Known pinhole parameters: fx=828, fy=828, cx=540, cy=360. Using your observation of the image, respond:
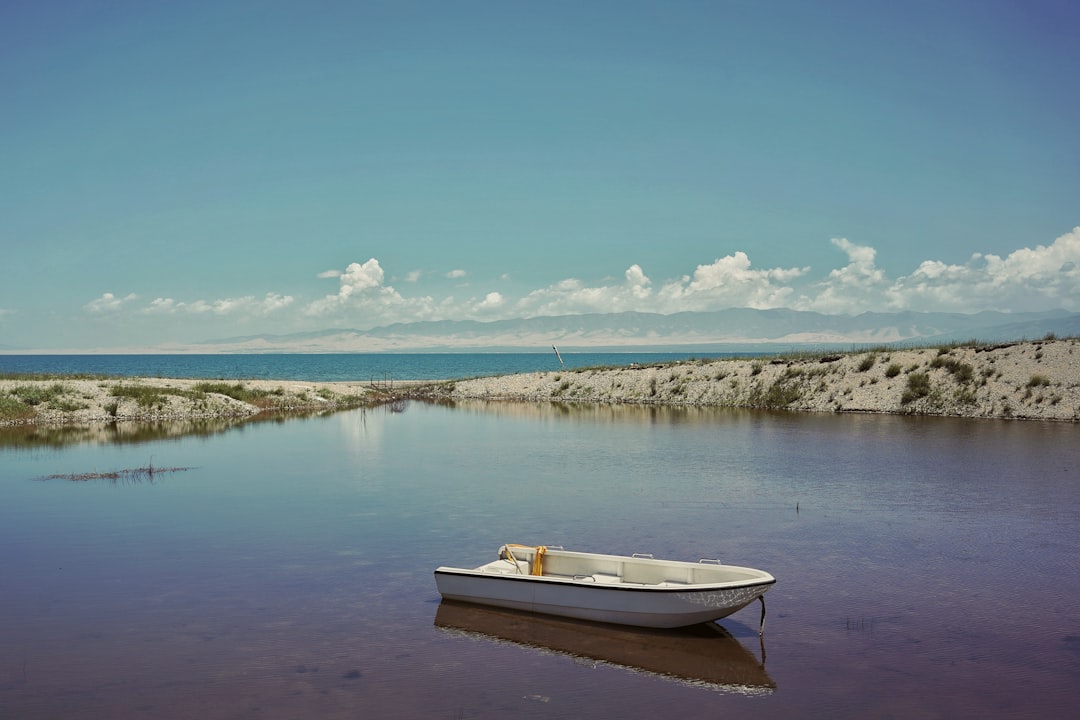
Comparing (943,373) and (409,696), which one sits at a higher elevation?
(943,373)

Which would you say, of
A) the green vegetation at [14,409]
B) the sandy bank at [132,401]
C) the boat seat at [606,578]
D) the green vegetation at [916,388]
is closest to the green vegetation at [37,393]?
the sandy bank at [132,401]

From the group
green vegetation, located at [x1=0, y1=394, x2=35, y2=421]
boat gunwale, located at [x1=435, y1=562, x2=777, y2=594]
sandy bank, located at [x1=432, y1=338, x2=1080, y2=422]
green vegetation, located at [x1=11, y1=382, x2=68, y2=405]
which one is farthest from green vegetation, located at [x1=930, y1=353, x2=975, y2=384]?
green vegetation, located at [x1=0, y1=394, x2=35, y2=421]

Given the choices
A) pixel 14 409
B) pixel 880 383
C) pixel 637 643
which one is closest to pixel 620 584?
pixel 637 643

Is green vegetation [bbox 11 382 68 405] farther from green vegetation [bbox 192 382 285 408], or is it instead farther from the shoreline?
green vegetation [bbox 192 382 285 408]

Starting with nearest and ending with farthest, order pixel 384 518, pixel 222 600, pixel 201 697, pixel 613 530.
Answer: pixel 201 697
pixel 222 600
pixel 613 530
pixel 384 518

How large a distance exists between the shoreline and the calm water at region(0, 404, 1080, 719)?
15.1 meters

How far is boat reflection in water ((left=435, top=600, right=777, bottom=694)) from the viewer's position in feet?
44.3

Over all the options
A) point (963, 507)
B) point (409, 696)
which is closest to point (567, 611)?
point (409, 696)

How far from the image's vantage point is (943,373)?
5634 cm

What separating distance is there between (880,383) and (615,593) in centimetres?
4886

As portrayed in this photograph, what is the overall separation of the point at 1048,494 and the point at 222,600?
24.6m

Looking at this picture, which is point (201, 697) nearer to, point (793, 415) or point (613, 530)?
point (613, 530)

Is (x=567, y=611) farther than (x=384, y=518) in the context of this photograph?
No

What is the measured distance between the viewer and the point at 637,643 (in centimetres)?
1479
